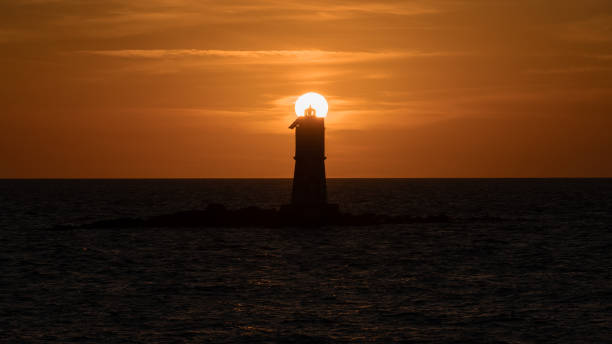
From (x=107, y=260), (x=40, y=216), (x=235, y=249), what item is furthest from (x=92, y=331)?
(x=40, y=216)

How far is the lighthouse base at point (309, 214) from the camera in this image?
44.0 m

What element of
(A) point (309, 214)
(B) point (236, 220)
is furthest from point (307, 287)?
(B) point (236, 220)

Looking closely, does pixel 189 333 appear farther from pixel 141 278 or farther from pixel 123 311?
pixel 141 278

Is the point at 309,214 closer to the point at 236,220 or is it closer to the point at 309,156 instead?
the point at 309,156

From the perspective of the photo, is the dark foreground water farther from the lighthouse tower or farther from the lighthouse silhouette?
the lighthouse tower

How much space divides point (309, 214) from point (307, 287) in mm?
18165

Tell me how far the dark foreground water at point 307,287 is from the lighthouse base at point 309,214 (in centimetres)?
72

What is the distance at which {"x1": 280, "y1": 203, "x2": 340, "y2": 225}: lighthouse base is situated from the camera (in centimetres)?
4403

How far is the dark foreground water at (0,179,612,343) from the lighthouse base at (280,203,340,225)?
0.72 meters

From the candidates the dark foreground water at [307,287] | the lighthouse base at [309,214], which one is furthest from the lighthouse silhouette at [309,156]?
the dark foreground water at [307,287]

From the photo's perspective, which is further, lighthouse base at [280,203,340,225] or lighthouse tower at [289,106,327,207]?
lighthouse base at [280,203,340,225]

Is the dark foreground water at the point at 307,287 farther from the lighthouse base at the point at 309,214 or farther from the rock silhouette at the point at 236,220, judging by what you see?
the rock silhouette at the point at 236,220

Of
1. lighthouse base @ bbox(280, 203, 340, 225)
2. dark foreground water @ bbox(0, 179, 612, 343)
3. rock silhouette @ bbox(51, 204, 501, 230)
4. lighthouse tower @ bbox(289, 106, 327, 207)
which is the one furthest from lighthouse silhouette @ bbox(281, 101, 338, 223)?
rock silhouette @ bbox(51, 204, 501, 230)

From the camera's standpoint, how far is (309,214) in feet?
145
